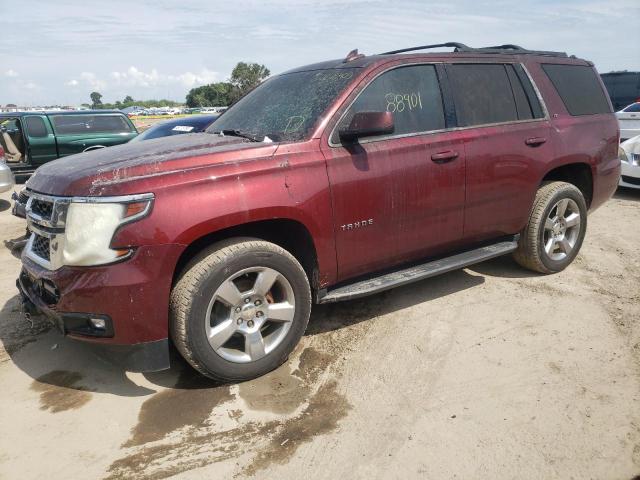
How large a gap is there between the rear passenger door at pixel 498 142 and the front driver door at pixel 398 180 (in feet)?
0.57

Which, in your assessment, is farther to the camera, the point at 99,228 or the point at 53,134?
the point at 53,134

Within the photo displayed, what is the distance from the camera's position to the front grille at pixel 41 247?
2896mm

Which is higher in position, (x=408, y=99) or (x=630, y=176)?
(x=408, y=99)

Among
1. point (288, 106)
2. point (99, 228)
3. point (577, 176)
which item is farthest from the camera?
point (577, 176)

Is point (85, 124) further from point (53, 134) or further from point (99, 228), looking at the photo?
A: point (99, 228)

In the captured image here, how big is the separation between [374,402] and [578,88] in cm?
Result: 364

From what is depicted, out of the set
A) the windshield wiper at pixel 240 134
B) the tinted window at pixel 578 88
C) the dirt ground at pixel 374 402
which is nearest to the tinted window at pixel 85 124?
the dirt ground at pixel 374 402

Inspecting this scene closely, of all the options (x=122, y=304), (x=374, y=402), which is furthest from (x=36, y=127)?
(x=374, y=402)

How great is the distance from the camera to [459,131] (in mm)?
3805

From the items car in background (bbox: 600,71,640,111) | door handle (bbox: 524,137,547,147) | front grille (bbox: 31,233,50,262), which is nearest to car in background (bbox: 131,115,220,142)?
front grille (bbox: 31,233,50,262)

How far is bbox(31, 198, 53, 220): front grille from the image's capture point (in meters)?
2.86

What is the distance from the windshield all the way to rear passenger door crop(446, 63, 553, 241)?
100 centimetres

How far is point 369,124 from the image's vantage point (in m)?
3.12

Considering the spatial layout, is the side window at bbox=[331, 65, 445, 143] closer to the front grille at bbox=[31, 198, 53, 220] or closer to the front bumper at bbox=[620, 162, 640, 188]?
the front grille at bbox=[31, 198, 53, 220]
